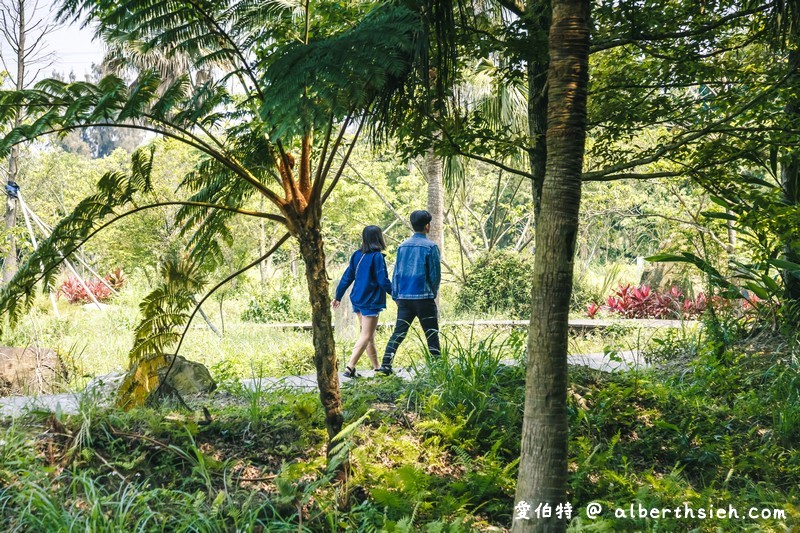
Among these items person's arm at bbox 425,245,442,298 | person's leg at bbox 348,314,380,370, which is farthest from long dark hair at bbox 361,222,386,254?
person's leg at bbox 348,314,380,370

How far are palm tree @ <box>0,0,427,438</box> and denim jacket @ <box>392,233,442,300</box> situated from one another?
2322 mm

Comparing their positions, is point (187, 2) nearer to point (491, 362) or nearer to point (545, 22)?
point (545, 22)

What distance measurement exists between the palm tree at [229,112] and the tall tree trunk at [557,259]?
0.73 meters

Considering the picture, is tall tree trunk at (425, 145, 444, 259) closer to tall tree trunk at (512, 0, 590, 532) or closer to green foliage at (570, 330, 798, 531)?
green foliage at (570, 330, 798, 531)

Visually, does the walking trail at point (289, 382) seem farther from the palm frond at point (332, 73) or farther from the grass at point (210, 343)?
the palm frond at point (332, 73)

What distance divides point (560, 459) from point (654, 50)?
3379 millimetres

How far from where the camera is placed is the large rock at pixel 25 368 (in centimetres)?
704

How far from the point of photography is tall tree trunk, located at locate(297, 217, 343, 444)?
143 inches

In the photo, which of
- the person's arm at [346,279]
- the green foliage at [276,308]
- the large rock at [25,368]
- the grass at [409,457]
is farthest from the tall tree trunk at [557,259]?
the green foliage at [276,308]

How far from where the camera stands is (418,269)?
6.74m

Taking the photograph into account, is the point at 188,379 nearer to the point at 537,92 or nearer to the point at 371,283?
the point at 371,283

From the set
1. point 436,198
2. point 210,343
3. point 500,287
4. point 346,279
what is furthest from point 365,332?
point 500,287

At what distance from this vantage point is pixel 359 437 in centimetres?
432

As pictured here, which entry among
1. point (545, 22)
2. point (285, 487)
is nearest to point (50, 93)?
point (285, 487)
